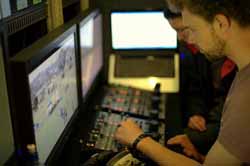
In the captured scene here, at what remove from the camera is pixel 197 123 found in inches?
70.5

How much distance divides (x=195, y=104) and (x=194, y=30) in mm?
1150

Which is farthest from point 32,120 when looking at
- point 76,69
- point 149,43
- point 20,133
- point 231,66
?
point 149,43

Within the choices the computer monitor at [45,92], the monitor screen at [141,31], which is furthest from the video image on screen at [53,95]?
the monitor screen at [141,31]

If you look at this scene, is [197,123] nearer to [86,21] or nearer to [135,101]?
[135,101]

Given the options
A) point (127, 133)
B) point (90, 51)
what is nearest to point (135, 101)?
point (90, 51)

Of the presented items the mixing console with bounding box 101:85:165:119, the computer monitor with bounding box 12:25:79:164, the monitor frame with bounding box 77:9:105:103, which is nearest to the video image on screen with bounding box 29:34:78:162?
the computer monitor with bounding box 12:25:79:164

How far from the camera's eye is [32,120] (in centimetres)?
105

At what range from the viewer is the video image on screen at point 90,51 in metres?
1.79

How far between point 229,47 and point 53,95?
603 mm

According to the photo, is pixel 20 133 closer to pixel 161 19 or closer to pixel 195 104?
pixel 195 104

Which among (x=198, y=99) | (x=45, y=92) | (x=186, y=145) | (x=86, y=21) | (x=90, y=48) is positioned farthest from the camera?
(x=198, y=99)

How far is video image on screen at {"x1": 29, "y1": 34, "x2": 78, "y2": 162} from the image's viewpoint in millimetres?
1122

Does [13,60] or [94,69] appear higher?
[13,60]

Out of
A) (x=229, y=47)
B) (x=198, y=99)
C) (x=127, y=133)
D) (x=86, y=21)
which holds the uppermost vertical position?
(x=229, y=47)
